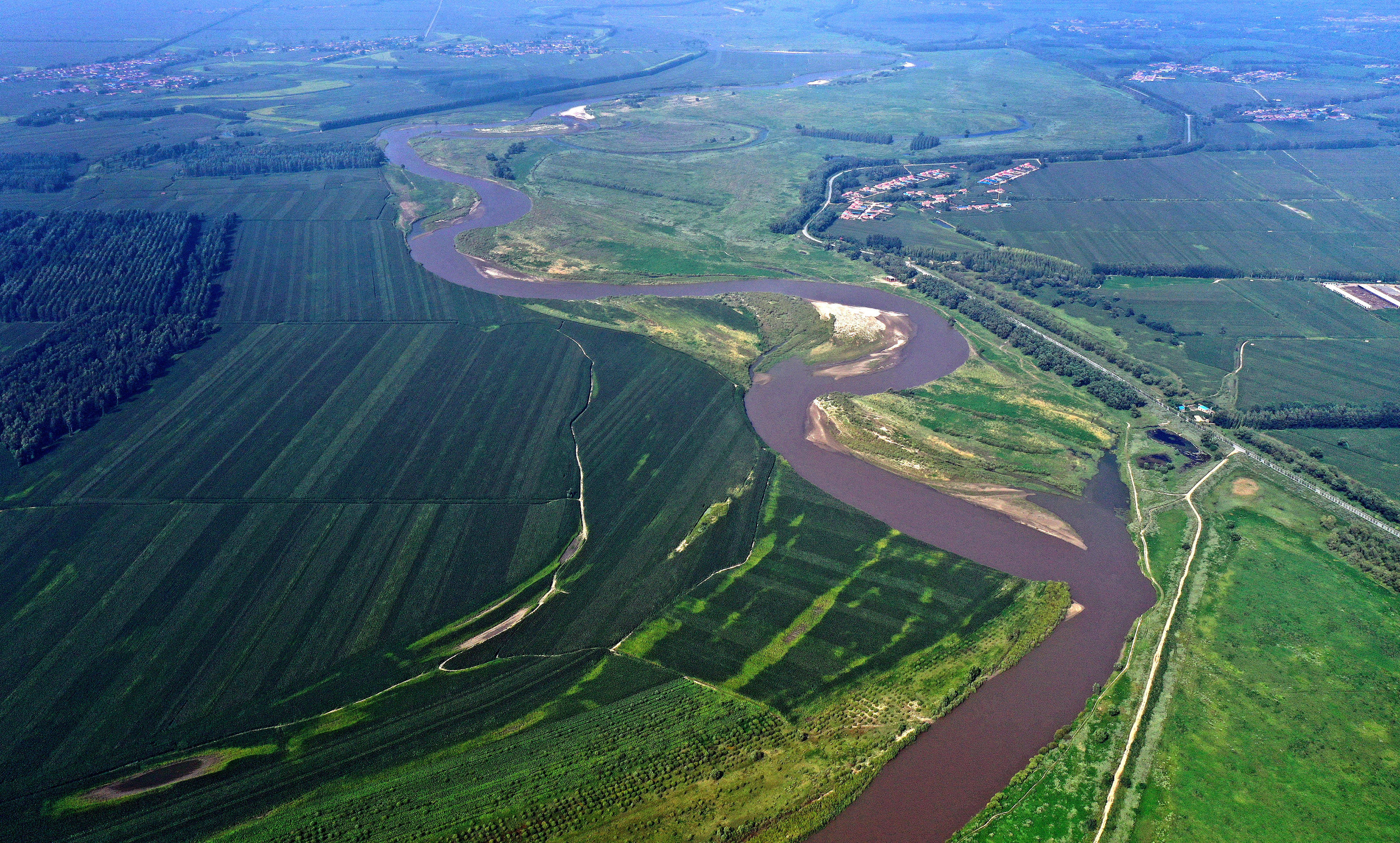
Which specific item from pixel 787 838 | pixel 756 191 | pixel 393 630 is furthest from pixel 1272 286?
pixel 393 630

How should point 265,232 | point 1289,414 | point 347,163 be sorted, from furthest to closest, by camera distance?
point 347,163
point 265,232
point 1289,414

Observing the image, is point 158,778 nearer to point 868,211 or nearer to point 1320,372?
→ point 1320,372

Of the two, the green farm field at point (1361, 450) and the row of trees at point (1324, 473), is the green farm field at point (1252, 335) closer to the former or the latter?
the green farm field at point (1361, 450)

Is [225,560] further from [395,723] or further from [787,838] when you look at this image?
[787,838]

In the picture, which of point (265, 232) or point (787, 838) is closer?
point (787, 838)

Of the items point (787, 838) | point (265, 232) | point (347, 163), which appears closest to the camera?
point (787, 838)

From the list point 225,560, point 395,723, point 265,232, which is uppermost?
point 265,232

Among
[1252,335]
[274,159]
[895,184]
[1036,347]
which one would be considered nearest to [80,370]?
[274,159]

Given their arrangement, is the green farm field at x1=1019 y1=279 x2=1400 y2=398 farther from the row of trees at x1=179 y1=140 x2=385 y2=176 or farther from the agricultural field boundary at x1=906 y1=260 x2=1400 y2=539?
the row of trees at x1=179 y1=140 x2=385 y2=176
